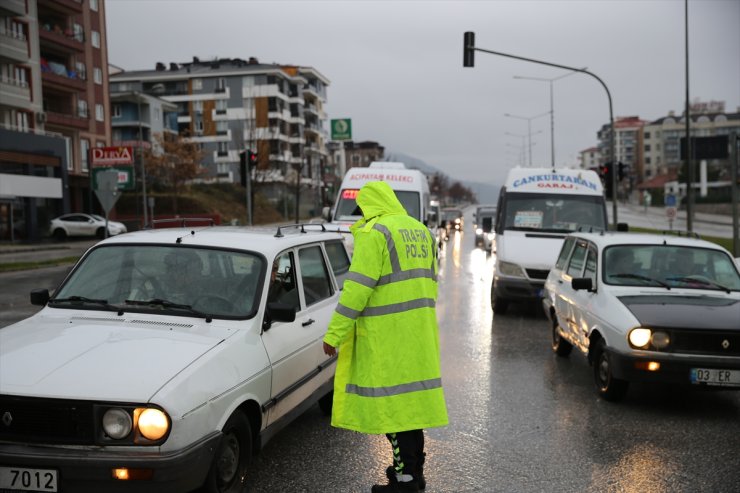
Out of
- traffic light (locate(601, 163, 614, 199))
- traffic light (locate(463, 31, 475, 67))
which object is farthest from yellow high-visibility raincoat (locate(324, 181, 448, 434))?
traffic light (locate(601, 163, 614, 199))

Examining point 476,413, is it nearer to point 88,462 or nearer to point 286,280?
point 286,280

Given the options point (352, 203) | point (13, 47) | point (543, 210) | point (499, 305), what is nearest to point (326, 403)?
point (499, 305)

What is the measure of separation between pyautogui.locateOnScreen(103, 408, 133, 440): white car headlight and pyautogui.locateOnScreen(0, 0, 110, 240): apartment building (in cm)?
3799

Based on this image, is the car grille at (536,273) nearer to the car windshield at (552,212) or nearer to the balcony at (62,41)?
the car windshield at (552,212)

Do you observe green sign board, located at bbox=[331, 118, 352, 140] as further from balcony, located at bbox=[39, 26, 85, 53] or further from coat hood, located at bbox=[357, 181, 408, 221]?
coat hood, located at bbox=[357, 181, 408, 221]

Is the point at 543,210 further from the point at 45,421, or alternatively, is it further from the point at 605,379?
the point at 45,421

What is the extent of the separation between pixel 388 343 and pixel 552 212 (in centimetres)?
1060

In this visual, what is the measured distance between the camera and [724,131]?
15238cm

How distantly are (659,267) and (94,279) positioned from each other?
5.90 m

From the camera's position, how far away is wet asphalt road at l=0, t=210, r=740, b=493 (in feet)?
15.3

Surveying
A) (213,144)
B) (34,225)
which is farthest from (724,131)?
(34,225)

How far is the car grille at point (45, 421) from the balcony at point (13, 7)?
43.7 meters

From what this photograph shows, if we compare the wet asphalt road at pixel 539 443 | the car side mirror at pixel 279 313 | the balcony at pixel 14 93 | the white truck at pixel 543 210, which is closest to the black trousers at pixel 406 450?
the wet asphalt road at pixel 539 443

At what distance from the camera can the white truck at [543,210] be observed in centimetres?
1288
